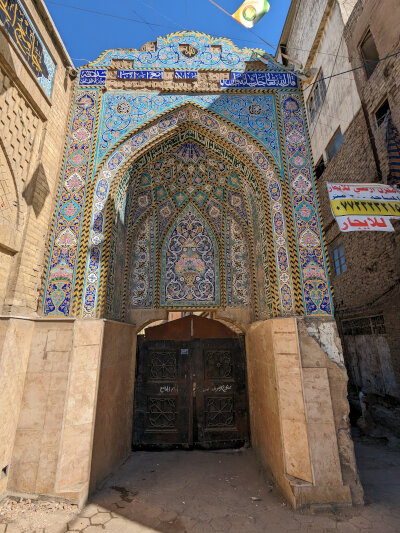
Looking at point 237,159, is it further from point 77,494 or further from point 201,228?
point 77,494

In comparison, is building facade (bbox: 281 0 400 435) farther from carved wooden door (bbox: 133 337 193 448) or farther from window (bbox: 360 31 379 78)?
carved wooden door (bbox: 133 337 193 448)

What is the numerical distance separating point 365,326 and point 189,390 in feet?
18.3

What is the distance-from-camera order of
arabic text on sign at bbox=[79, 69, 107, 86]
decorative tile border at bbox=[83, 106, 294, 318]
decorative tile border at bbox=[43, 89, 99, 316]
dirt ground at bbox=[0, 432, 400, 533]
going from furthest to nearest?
1. arabic text on sign at bbox=[79, 69, 107, 86]
2. decorative tile border at bbox=[83, 106, 294, 318]
3. decorative tile border at bbox=[43, 89, 99, 316]
4. dirt ground at bbox=[0, 432, 400, 533]

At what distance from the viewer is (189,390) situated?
5852mm

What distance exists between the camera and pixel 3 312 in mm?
3705

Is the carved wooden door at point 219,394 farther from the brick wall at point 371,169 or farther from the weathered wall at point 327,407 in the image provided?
the brick wall at point 371,169

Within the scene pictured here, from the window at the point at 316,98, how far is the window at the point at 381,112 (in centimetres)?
416

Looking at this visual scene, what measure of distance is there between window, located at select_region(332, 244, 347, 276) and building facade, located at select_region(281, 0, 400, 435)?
0.03 metres

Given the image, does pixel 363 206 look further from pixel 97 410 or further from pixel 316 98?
pixel 316 98

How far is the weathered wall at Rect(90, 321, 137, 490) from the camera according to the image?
4148 millimetres

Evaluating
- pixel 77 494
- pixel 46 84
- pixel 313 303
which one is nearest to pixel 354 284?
pixel 313 303

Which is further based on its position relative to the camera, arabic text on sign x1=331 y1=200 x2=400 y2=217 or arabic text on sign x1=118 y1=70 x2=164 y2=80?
arabic text on sign x1=118 y1=70 x2=164 y2=80

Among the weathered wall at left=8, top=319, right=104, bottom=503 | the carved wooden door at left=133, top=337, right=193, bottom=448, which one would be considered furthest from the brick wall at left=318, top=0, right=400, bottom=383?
the weathered wall at left=8, top=319, right=104, bottom=503

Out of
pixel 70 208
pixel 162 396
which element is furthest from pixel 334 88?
pixel 162 396
